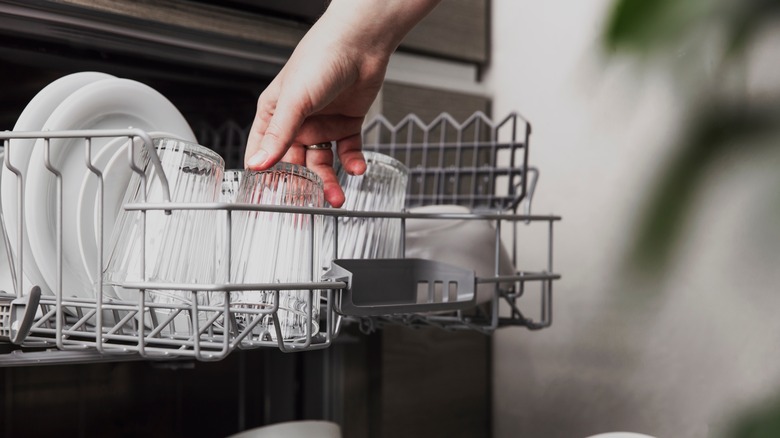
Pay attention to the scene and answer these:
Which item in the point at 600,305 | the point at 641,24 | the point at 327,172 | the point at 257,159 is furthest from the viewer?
the point at 600,305

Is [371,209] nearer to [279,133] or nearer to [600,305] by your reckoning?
[279,133]

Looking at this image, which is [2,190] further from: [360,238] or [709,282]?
[709,282]

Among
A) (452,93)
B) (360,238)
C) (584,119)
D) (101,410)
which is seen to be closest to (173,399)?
(101,410)

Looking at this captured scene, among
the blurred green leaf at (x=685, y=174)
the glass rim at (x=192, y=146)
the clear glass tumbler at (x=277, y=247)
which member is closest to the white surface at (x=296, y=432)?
the clear glass tumbler at (x=277, y=247)

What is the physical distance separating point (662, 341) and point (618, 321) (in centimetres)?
7

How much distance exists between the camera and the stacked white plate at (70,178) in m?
0.57

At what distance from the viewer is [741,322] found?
97 cm

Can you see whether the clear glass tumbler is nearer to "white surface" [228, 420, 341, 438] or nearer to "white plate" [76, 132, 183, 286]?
"white plate" [76, 132, 183, 286]

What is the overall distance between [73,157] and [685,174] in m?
0.55

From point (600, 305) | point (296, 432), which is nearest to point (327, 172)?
point (296, 432)

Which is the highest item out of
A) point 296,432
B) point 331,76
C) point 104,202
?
point 331,76

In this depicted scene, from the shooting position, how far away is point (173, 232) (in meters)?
0.50

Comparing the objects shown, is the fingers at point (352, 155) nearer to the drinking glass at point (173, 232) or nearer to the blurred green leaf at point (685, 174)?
the drinking glass at point (173, 232)

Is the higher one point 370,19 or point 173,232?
point 370,19
